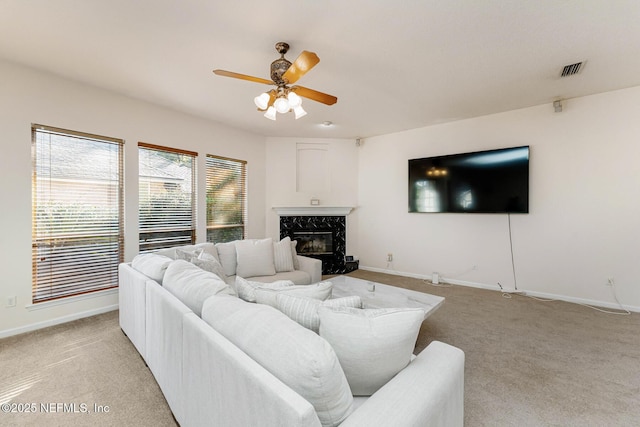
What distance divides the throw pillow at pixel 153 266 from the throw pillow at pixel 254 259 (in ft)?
3.33

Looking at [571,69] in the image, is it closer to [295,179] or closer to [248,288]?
[248,288]

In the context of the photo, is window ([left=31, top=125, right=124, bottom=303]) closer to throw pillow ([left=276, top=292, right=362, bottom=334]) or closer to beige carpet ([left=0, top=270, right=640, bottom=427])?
beige carpet ([left=0, top=270, right=640, bottom=427])

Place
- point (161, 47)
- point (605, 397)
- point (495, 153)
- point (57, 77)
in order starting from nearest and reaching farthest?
point (605, 397)
point (161, 47)
point (57, 77)
point (495, 153)

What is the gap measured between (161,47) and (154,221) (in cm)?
219

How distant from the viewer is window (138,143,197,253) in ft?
11.6

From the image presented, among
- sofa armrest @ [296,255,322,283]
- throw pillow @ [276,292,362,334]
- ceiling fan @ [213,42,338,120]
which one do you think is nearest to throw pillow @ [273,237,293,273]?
sofa armrest @ [296,255,322,283]

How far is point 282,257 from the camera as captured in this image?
11.2 ft

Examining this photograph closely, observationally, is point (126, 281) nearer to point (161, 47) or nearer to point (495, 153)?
point (161, 47)

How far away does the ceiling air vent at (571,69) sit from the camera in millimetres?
2630

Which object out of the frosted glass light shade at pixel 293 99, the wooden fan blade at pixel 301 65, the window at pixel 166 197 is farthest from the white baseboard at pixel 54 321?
the wooden fan blade at pixel 301 65

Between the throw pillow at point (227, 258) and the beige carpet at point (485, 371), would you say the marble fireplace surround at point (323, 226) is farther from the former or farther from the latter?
the beige carpet at point (485, 371)

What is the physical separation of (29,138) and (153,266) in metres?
2.08

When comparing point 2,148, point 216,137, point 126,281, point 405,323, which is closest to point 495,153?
point 405,323

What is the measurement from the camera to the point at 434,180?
14.7 ft
